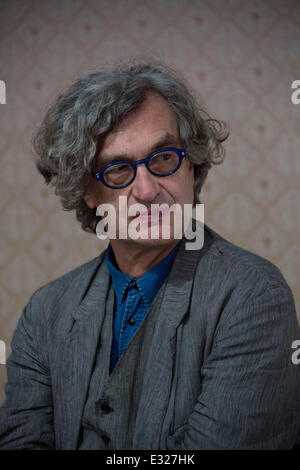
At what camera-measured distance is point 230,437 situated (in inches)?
35.5

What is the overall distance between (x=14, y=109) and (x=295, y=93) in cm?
123

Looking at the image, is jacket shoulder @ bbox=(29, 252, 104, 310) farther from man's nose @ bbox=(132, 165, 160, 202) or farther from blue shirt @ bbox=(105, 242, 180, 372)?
man's nose @ bbox=(132, 165, 160, 202)

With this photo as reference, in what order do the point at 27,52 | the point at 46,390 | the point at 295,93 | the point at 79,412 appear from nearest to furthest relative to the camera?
the point at 79,412 → the point at 46,390 → the point at 295,93 → the point at 27,52

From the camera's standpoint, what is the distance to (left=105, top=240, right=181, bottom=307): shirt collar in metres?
1.16

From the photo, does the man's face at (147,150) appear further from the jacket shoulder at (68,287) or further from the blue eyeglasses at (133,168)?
the jacket shoulder at (68,287)

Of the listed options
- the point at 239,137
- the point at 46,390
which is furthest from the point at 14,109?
the point at 46,390

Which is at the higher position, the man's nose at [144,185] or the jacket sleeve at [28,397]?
the man's nose at [144,185]

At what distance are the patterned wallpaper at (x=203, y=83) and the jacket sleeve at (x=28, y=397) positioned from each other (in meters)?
0.72

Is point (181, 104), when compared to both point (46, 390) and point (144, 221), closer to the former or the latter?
point (144, 221)

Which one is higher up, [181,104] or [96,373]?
[181,104]

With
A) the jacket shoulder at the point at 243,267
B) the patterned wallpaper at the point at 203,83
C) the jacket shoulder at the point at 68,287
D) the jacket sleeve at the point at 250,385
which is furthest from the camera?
the patterned wallpaper at the point at 203,83

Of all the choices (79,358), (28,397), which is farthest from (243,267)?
(28,397)

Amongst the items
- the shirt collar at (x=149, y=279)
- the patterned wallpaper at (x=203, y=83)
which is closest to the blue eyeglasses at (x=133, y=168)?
the shirt collar at (x=149, y=279)

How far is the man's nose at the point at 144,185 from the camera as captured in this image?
3.52ft
